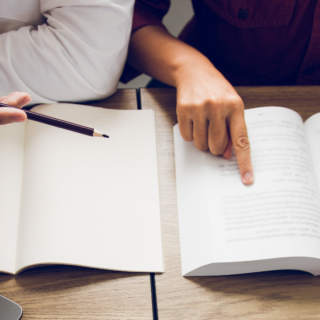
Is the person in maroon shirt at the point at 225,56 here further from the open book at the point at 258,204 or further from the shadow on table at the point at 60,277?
the shadow on table at the point at 60,277

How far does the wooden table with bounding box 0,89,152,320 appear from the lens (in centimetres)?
37

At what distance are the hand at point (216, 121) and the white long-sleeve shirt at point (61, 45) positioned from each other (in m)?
0.16

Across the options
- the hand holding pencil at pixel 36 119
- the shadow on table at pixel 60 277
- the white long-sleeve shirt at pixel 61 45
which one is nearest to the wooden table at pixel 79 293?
the shadow on table at pixel 60 277

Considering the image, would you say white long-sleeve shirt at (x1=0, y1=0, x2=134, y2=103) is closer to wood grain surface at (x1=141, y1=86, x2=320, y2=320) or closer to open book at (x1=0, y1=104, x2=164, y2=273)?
open book at (x1=0, y1=104, x2=164, y2=273)

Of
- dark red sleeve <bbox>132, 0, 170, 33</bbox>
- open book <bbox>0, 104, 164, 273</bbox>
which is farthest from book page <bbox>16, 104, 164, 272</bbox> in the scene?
dark red sleeve <bbox>132, 0, 170, 33</bbox>

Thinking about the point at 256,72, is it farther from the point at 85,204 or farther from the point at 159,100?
the point at 85,204

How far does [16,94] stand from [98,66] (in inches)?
5.5

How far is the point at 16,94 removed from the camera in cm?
43

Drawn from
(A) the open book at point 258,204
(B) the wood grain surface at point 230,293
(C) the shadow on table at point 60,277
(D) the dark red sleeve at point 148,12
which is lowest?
(B) the wood grain surface at point 230,293

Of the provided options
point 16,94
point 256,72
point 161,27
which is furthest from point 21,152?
point 256,72

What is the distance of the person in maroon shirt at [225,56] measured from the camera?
1.47 feet

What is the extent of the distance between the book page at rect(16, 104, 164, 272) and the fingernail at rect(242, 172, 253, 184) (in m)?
0.13

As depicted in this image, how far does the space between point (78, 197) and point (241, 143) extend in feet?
0.83

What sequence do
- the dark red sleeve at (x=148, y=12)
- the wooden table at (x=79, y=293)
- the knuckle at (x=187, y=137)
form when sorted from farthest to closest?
the dark red sleeve at (x=148, y=12)
the knuckle at (x=187, y=137)
the wooden table at (x=79, y=293)
